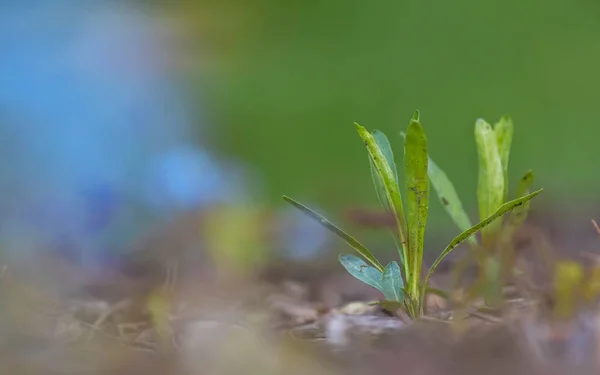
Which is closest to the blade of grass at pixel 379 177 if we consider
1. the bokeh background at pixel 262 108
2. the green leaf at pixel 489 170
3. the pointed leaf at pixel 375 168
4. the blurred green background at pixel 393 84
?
the pointed leaf at pixel 375 168

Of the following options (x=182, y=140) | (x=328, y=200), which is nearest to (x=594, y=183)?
(x=328, y=200)

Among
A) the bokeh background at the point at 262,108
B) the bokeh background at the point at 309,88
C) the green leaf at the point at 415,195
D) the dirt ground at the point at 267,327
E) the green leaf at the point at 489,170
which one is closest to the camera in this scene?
the dirt ground at the point at 267,327

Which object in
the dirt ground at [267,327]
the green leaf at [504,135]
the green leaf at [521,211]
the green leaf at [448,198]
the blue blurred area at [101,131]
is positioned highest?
the blue blurred area at [101,131]

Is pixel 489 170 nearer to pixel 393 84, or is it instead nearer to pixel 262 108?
pixel 393 84

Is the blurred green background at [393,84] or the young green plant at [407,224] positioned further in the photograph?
the blurred green background at [393,84]

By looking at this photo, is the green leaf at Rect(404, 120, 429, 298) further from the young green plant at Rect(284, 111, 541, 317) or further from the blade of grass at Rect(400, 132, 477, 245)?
the blade of grass at Rect(400, 132, 477, 245)

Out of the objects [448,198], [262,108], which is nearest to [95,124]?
[262,108]

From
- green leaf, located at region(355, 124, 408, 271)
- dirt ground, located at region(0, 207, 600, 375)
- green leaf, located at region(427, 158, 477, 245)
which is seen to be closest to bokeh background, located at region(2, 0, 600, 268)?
dirt ground, located at region(0, 207, 600, 375)

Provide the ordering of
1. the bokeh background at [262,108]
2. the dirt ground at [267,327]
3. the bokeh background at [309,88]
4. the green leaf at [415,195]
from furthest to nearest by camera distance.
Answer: the bokeh background at [309,88], the bokeh background at [262,108], the green leaf at [415,195], the dirt ground at [267,327]

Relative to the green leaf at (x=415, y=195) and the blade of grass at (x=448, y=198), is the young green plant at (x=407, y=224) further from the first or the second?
the blade of grass at (x=448, y=198)
